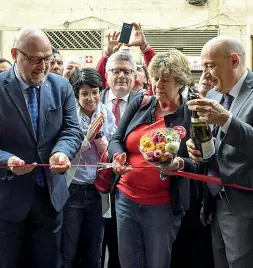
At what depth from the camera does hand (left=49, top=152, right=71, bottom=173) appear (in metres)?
2.42

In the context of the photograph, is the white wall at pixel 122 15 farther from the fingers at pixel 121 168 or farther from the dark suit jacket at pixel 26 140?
the fingers at pixel 121 168

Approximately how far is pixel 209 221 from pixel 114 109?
1327mm

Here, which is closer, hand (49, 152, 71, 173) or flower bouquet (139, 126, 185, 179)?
flower bouquet (139, 126, 185, 179)

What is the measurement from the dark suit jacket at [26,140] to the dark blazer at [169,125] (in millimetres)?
277

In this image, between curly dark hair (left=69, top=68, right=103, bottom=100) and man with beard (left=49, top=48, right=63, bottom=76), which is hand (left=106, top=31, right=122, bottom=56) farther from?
curly dark hair (left=69, top=68, right=103, bottom=100)

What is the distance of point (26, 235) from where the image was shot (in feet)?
8.56

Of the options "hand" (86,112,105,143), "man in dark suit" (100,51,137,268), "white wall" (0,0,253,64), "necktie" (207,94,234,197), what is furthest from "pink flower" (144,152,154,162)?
"white wall" (0,0,253,64)

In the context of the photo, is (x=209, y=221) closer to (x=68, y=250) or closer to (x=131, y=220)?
(x=131, y=220)

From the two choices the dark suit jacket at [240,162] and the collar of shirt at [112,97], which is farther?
the collar of shirt at [112,97]

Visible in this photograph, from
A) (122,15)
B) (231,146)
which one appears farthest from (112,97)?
(122,15)

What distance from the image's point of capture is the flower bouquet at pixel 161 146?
232 cm

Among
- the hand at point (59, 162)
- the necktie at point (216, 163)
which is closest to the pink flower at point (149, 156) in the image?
the necktie at point (216, 163)

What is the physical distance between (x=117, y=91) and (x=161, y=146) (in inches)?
49.6

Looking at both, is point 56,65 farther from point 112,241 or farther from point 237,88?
point 237,88
